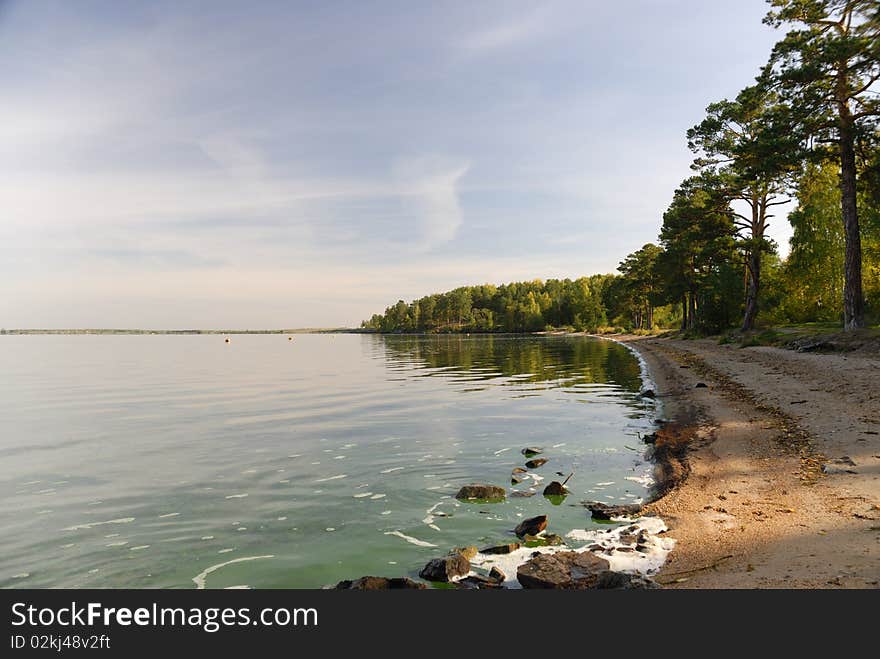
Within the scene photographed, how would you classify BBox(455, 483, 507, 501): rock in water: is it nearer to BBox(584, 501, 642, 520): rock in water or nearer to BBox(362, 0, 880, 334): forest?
BBox(584, 501, 642, 520): rock in water

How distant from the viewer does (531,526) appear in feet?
32.7

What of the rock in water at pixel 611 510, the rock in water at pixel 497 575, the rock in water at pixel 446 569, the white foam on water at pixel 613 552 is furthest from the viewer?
the rock in water at pixel 611 510

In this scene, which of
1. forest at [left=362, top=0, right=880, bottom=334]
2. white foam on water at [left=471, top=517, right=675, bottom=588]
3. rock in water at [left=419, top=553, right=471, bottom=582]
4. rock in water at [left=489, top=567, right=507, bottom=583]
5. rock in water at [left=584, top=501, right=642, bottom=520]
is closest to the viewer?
rock in water at [left=489, top=567, right=507, bottom=583]

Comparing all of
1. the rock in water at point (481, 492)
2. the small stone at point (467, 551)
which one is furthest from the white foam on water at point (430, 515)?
the small stone at point (467, 551)

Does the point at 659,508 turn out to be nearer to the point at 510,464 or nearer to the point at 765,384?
the point at 510,464

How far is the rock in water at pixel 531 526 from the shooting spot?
9.88 m

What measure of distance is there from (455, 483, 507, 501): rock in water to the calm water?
34 centimetres

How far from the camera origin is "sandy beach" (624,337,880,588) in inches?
273

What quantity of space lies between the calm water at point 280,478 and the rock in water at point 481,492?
13.5 inches

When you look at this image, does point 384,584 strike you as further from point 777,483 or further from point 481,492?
point 777,483

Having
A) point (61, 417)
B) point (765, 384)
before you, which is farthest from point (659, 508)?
point (61, 417)

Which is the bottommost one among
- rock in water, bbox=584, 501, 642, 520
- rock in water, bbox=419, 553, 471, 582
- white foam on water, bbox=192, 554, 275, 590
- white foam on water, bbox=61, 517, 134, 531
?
white foam on water, bbox=61, 517, 134, 531

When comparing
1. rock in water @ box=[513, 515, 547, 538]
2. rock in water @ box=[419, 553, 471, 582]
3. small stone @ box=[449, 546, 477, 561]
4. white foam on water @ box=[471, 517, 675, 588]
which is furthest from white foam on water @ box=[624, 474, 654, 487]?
rock in water @ box=[419, 553, 471, 582]

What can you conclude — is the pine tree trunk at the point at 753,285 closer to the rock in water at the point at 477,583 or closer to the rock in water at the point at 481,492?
the rock in water at the point at 481,492
